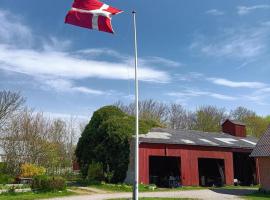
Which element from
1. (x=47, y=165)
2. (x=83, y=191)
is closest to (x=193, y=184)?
(x=83, y=191)

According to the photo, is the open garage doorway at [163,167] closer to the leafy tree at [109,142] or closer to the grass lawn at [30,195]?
the leafy tree at [109,142]

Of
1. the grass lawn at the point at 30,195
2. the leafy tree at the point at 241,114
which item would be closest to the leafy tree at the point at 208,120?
the leafy tree at the point at 241,114

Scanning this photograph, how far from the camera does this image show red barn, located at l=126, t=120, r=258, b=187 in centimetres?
3103

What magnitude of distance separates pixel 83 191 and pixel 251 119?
5215 centimetres

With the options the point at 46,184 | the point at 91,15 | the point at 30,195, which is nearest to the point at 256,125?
the point at 46,184

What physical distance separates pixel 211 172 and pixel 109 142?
1215 centimetres

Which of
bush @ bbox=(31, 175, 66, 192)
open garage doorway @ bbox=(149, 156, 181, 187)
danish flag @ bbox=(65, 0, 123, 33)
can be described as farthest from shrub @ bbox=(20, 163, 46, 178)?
danish flag @ bbox=(65, 0, 123, 33)

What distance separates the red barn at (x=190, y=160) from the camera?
31.0 meters

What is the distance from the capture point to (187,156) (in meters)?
32.8

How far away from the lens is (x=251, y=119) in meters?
71.5

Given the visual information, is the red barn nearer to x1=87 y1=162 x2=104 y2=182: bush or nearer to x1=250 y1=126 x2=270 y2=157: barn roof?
x1=87 y1=162 x2=104 y2=182: bush

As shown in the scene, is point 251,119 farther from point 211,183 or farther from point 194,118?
point 211,183

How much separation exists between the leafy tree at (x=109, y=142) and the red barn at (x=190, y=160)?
0.90m

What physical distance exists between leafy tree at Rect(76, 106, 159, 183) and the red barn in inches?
35.4
